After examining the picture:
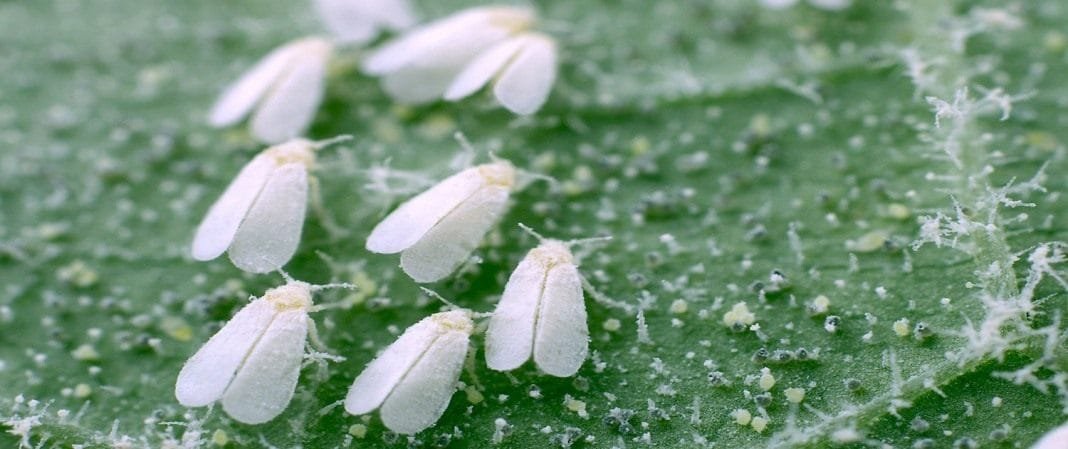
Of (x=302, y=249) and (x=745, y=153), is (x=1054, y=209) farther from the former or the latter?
(x=302, y=249)

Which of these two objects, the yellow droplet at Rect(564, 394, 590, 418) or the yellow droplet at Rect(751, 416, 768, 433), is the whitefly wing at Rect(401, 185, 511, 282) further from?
the yellow droplet at Rect(751, 416, 768, 433)

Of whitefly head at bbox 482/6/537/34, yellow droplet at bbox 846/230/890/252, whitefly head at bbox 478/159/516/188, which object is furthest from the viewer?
whitefly head at bbox 482/6/537/34

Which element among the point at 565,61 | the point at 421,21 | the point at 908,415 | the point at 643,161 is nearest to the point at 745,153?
the point at 643,161

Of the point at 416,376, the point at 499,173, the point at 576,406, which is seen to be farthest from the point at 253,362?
the point at 499,173

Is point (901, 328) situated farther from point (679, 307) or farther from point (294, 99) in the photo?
point (294, 99)

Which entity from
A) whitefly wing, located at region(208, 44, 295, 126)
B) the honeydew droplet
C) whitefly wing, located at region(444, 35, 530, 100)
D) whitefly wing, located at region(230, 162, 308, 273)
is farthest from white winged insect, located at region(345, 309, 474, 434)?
whitefly wing, located at region(208, 44, 295, 126)
